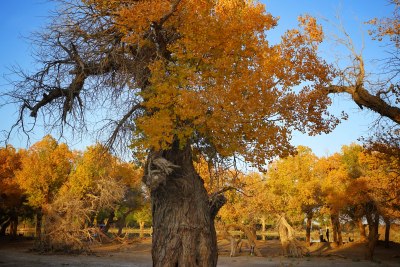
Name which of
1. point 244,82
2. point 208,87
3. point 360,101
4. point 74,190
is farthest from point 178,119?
point 74,190

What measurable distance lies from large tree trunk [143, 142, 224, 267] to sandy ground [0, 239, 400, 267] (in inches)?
640

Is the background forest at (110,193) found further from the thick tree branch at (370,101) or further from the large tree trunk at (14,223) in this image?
the thick tree branch at (370,101)

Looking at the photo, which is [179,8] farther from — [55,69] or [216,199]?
[216,199]

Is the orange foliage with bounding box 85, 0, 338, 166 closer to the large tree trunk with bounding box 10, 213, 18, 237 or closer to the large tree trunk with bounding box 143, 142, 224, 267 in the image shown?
the large tree trunk with bounding box 143, 142, 224, 267

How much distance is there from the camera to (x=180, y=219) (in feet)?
36.6

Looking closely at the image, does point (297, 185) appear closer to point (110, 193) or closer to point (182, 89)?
point (110, 193)

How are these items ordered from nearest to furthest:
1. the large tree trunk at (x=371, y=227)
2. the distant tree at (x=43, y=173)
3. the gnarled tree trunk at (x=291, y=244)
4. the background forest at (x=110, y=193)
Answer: the large tree trunk at (x=371, y=227) < the background forest at (x=110, y=193) < the gnarled tree trunk at (x=291, y=244) < the distant tree at (x=43, y=173)

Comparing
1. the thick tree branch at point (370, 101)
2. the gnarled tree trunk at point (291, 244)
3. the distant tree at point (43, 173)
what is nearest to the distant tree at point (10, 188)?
the distant tree at point (43, 173)

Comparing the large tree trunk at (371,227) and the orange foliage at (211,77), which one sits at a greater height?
the orange foliage at (211,77)

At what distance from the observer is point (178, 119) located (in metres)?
10.3

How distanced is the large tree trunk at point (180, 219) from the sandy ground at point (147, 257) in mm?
16262

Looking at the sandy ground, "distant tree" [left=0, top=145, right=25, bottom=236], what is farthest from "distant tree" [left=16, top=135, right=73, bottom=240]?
the sandy ground

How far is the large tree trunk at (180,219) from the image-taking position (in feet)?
36.0

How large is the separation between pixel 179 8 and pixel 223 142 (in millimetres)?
4201
